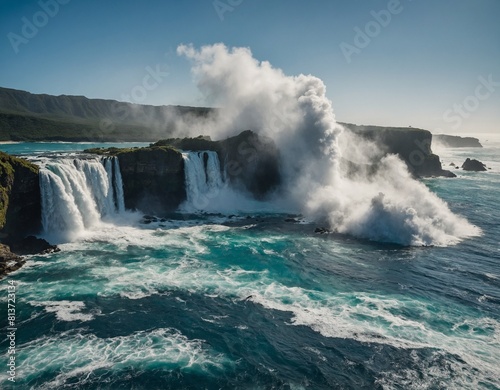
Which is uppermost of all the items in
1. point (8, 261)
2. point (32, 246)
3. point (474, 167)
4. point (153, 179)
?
point (153, 179)

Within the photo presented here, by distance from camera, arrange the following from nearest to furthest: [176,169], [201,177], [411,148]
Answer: [176,169]
[201,177]
[411,148]

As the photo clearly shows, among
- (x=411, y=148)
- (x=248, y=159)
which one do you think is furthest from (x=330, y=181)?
(x=411, y=148)

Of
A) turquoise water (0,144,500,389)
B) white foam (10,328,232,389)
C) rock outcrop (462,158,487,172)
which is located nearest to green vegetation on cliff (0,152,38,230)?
turquoise water (0,144,500,389)

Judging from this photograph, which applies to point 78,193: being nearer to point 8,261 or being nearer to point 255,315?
point 8,261

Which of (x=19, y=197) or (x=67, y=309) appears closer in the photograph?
(x=67, y=309)

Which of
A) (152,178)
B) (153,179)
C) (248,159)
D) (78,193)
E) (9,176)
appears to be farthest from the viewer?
(248,159)

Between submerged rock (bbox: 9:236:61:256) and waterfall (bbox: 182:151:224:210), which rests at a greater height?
waterfall (bbox: 182:151:224:210)

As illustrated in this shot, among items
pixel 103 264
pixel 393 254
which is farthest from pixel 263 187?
pixel 103 264

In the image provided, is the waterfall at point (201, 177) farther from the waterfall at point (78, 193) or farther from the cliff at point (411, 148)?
the cliff at point (411, 148)

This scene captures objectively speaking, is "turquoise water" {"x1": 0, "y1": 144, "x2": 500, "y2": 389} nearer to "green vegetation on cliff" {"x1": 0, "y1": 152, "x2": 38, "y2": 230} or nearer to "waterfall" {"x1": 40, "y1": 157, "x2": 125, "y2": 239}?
"waterfall" {"x1": 40, "y1": 157, "x2": 125, "y2": 239}
